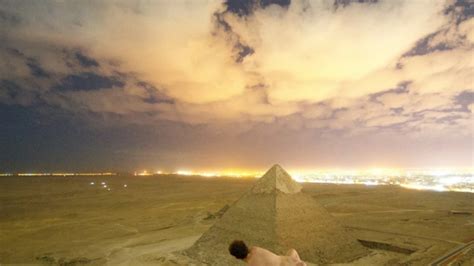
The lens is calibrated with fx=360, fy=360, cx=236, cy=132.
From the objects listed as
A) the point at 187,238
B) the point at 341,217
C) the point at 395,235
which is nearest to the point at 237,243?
the point at 187,238

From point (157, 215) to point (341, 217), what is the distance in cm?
1857

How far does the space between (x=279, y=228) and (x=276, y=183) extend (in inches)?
84.8

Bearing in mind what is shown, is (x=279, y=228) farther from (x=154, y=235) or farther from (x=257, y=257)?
(x=154, y=235)

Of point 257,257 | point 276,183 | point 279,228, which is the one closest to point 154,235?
point 276,183

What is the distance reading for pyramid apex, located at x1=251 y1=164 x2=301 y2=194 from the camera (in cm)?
1666

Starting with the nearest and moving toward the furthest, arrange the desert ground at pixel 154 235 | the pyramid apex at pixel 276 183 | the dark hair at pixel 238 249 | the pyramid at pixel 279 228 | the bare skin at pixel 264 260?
the dark hair at pixel 238 249 → the bare skin at pixel 264 260 → the pyramid at pixel 279 228 → the pyramid apex at pixel 276 183 → the desert ground at pixel 154 235

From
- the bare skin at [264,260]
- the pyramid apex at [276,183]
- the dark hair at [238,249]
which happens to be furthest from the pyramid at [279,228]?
the dark hair at [238,249]

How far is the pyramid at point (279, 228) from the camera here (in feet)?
50.9

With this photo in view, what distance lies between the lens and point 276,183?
1669cm

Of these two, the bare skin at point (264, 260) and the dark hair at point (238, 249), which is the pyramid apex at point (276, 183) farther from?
the dark hair at point (238, 249)

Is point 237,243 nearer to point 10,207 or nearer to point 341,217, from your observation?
point 341,217

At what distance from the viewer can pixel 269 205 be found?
52.9ft

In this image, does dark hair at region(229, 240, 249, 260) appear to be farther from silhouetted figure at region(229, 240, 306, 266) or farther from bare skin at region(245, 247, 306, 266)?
bare skin at region(245, 247, 306, 266)

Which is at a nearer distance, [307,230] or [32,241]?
[307,230]
